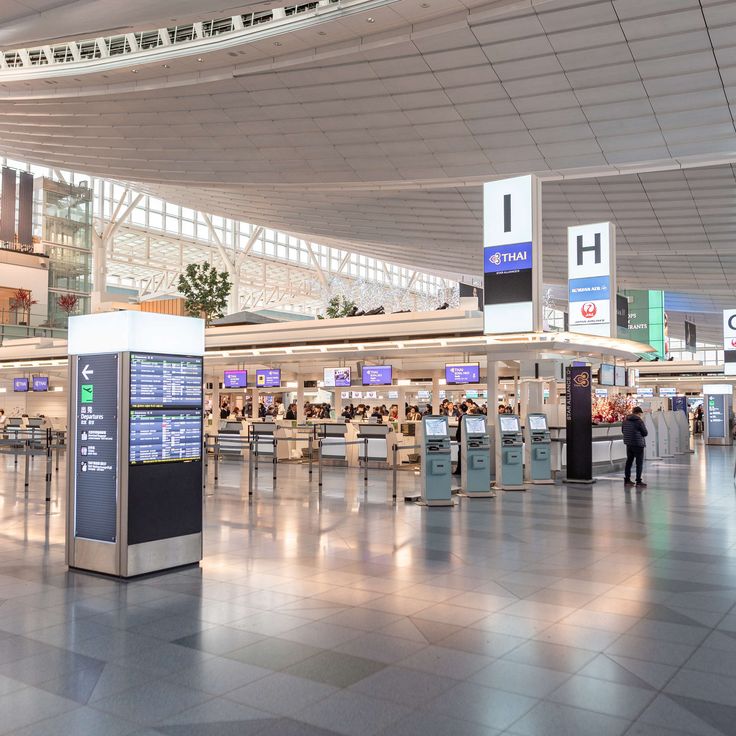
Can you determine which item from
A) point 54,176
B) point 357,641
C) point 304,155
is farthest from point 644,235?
point 54,176

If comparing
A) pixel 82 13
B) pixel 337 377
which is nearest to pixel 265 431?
pixel 337 377

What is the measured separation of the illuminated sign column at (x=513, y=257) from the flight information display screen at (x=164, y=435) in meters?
6.51

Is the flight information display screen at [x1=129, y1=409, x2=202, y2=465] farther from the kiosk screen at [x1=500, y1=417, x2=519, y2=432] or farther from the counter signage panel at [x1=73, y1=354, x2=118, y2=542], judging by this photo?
the kiosk screen at [x1=500, y1=417, x2=519, y2=432]

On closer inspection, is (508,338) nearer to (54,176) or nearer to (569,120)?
(569,120)

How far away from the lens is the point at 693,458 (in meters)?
21.8

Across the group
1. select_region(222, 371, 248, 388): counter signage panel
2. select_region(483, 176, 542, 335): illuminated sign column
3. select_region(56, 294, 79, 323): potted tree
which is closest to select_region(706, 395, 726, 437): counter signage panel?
select_region(222, 371, 248, 388): counter signage panel

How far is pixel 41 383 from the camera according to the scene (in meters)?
27.2

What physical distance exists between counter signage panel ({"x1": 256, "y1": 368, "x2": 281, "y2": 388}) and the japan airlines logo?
342 inches

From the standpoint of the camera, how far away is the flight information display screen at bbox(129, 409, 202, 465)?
6.36 metres

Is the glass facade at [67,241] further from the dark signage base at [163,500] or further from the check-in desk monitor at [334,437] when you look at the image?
the dark signage base at [163,500]

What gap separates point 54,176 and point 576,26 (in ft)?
125

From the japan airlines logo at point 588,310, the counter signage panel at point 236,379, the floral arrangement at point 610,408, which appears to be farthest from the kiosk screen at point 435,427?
the counter signage panel at point 236,379

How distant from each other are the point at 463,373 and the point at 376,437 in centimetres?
265

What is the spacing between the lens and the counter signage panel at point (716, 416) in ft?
92.9
